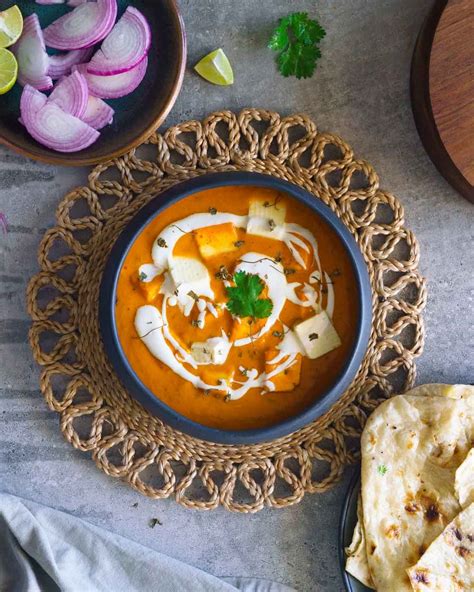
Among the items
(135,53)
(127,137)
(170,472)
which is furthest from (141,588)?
(135,53)

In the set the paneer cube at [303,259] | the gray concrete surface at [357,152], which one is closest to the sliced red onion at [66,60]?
the gray concrete surface at [357,152]

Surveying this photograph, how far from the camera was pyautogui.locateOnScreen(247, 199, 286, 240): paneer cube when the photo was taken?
254 centimetres

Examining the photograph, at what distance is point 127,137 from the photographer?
8.41 feet

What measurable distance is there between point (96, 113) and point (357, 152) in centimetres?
88

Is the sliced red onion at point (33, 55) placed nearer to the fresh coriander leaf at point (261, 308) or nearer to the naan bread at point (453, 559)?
the fresh coriander leaf at point (261, 308)

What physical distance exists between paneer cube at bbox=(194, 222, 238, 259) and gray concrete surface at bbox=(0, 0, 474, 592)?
0.44 m

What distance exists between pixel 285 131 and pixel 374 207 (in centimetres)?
39

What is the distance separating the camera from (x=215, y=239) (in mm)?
2533

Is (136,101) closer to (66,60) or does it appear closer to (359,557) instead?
(66,60)

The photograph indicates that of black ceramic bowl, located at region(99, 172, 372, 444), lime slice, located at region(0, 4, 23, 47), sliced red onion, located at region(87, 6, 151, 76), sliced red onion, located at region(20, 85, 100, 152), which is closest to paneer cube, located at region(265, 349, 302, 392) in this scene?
black ceramic bowl, located at region(99, 172, 372, 444)

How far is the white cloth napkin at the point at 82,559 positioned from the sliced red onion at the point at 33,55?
1.37 meters

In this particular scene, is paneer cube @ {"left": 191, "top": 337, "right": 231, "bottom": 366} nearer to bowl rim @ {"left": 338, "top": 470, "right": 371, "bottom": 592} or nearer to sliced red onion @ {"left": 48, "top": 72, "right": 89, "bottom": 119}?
bowl rim @ {"left": 338, "top": 470, "right": 371, "bottom": 592}

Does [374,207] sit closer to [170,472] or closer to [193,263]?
[193,263]

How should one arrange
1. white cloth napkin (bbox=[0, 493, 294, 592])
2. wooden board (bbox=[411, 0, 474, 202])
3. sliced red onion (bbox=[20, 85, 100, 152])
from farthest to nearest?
1. white cloth napkin (bbox=[0, 493, 294, 592])
2. sliced red onion (bbox=[20, 85, 100, 152])
3. wooden board (bbox=[411, 0, 474, 202])
